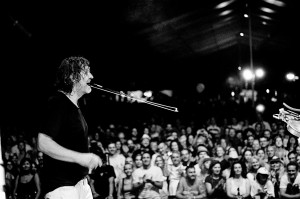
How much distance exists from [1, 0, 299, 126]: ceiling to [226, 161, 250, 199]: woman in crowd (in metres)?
6.62

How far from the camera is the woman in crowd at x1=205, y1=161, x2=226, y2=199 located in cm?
830

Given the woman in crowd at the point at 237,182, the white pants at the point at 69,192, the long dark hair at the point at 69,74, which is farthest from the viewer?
the woman in crowd at the point at 237,182

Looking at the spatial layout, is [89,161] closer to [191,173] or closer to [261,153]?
[191,173]

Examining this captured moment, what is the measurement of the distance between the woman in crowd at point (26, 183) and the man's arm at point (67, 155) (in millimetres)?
6473

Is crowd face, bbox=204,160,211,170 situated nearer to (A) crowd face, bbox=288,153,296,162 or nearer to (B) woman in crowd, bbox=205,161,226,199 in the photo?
(B) woman in crowd, bbox=205,161,226,199

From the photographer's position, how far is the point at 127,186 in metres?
8.70

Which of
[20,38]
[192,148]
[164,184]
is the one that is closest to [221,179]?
[164,184]

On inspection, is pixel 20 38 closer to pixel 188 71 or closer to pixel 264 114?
pixel 264 114

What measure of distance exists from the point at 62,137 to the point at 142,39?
586 inches

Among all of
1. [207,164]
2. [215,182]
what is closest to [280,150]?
[207,164]

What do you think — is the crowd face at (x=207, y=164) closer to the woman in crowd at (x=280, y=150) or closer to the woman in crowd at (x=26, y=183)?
the woman in crowd at (x=280, y=150)

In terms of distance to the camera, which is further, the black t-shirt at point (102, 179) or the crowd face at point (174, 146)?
the crowd face at point (174, 146)

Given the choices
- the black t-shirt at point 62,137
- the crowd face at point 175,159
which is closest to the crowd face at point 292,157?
the crowd face at point 175,159

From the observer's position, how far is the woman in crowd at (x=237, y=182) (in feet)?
26.7
